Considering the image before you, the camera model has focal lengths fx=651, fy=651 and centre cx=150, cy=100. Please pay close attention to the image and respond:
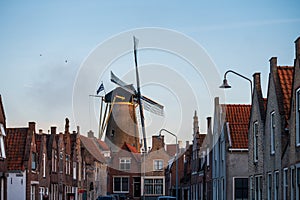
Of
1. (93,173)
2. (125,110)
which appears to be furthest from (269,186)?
(125,110)

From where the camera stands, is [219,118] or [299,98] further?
[219,118]

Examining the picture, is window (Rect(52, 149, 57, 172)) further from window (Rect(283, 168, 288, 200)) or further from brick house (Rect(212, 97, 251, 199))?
window (Rect(283, 168, 288, 200))

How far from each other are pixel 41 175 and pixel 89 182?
1104 inches

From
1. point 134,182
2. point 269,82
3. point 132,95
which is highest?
point 132,95

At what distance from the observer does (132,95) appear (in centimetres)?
9694

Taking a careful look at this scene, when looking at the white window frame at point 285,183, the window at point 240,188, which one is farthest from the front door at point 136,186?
the white window frame at point 285,183

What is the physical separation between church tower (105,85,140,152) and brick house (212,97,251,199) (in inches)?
1947

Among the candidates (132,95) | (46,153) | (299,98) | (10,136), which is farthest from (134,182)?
(299,98)

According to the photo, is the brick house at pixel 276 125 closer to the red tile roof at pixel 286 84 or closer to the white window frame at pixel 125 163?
the red tile roof at pixel 286 84

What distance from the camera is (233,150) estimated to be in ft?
144

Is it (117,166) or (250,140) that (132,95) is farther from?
(250,140)

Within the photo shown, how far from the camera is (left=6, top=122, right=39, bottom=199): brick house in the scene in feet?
165

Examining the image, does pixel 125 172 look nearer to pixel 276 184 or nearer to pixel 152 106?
pixel 152 106

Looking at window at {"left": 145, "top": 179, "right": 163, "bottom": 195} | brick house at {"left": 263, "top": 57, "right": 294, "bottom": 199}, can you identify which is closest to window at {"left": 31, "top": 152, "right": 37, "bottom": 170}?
brick house at {"left": 263, "top": 57, "right": 294, "bottom": 199}
